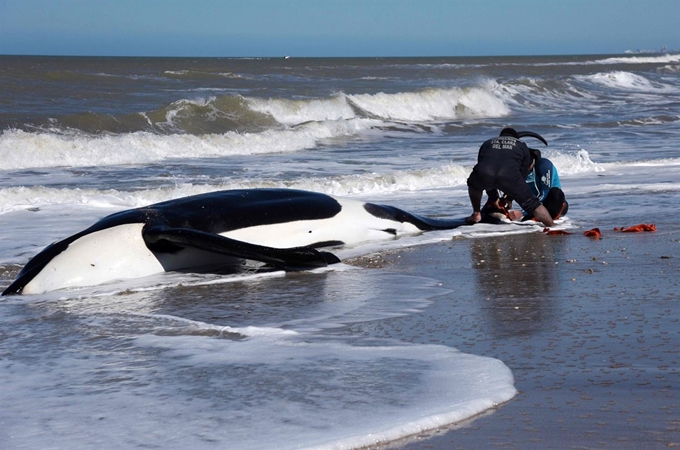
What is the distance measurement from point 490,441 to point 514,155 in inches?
264

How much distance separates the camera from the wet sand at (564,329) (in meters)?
3.46

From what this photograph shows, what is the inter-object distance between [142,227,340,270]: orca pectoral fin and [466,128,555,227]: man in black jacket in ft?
9.76

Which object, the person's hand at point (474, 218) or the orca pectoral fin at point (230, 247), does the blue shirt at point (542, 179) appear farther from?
the orca pectoral fin at point (230, 247)

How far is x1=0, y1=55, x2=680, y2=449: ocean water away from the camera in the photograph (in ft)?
12.3

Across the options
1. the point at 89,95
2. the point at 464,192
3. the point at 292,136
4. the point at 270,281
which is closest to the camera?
the point at 270,281

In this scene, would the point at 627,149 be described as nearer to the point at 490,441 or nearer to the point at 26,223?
the point at 26,223

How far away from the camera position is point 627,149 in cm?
1959

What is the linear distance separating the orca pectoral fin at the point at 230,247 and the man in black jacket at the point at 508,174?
9.76ft

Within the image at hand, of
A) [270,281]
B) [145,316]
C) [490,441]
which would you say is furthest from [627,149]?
[490,441]

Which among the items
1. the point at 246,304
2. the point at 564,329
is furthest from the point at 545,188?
the point at 564,329

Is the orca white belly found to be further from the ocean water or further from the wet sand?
the wet sand

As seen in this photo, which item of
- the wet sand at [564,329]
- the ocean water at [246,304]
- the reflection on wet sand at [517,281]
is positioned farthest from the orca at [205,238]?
the reflection on wet sand at [517,281]

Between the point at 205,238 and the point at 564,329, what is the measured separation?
9.60ft

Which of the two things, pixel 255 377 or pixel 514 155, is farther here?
pixel 514 155
